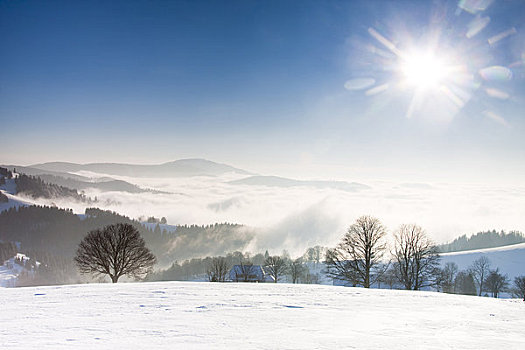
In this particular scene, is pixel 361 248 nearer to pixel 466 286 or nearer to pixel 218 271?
pixel 218 271

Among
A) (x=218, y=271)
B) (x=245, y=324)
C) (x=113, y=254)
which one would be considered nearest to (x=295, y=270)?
(x=218, y=271)

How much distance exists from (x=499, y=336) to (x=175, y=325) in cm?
996

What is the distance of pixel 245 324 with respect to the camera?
409 inches

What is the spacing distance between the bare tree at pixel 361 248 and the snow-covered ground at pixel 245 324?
20731 millimetres

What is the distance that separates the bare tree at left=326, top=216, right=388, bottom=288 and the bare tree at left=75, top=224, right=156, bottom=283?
82.3ft

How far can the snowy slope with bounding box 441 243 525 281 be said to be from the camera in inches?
6097

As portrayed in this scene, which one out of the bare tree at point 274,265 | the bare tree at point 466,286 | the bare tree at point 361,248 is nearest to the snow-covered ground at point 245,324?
the bare tree at point 361,248

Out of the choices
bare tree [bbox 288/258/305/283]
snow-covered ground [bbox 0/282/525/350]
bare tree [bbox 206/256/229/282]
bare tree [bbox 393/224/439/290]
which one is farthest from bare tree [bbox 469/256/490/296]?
snow-covered ground [bbox 0/282/525/350]

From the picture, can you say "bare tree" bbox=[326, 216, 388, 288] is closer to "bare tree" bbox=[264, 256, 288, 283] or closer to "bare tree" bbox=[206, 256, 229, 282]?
"bare tree" bbox=[206, 256, 229, 282]

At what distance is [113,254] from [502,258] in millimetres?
200565

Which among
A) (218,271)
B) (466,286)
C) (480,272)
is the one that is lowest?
(466,286)

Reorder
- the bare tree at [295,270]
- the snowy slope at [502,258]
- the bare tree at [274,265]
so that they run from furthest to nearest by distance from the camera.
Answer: the snowy slope at [502,258] → the bare tree at [295,270] → the bare tree at [274,265]

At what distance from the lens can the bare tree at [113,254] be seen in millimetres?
40781

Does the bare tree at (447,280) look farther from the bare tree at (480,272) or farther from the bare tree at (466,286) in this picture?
the bare tree at (480,272)
